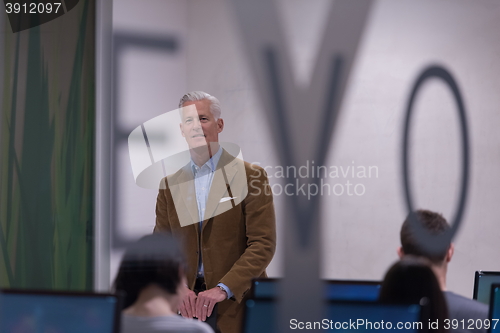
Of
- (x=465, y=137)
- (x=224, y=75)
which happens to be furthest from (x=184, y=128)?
(x=465, y=137)

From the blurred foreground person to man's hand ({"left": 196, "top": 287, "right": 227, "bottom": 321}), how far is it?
0.14 meters

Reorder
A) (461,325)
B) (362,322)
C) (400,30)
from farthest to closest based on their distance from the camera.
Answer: (400,30), (461,325), (362,322)

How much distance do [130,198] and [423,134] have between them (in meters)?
1.02

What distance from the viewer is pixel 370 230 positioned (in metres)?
1.77

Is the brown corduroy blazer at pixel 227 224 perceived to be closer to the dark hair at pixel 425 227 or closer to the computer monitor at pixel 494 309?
the dark hair at pixel 425 227

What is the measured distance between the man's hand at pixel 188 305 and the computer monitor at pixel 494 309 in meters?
0.92

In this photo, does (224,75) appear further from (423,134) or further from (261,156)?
(423,134)

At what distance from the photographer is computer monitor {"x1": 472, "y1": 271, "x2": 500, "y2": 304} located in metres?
1.59

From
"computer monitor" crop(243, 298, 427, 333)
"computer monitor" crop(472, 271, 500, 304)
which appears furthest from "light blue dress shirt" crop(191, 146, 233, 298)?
"computer monitor" crop(472, 271, 500, 304)

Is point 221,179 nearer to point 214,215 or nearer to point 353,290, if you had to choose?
point 214,215

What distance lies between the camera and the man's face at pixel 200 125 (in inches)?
69.7

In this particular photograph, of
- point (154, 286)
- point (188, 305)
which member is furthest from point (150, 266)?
point (188, 305)

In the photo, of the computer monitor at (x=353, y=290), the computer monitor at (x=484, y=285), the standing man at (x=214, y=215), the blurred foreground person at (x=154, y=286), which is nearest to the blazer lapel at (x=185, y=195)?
the standing man at (x=214, y=215)

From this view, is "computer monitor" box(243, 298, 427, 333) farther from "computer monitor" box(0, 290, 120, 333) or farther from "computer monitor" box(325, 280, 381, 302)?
"computer monitor" box(0, 290, 120, 333)
